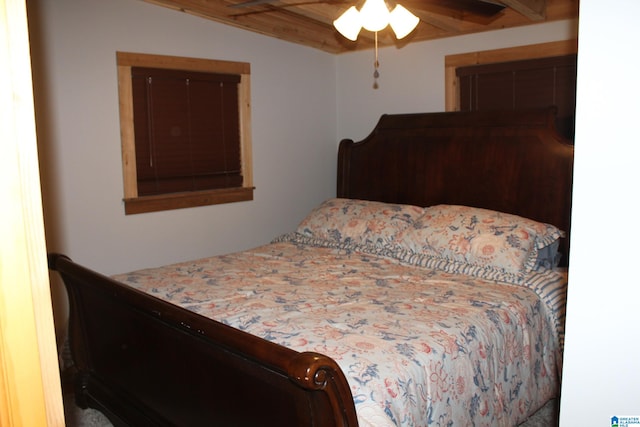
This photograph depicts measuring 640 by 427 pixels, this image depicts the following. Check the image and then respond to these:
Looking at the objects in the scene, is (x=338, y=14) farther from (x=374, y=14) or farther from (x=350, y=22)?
(x=374, y=14)

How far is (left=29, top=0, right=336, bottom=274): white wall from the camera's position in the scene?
339cm

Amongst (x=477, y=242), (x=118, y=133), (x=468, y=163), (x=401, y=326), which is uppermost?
(x=118, y=133)

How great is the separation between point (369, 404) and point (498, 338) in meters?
0.84

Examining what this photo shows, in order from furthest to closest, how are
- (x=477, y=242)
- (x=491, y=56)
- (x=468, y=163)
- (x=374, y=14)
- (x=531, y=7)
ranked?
(x=491, y=56) → (x=468, y=163) → (x=531, y=7) → (x=477, y=242) → (x=374, y=14)

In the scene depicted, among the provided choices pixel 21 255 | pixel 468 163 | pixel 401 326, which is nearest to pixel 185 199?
pixel 468 163

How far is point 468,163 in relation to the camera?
11.9 feet

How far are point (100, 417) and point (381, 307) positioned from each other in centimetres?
156

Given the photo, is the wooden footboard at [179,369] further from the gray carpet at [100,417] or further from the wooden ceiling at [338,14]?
the wooden ceiling at [338,14]

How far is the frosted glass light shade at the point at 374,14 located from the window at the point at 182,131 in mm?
1715

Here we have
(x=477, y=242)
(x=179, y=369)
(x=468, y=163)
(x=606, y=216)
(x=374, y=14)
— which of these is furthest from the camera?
(x=468, y=163)

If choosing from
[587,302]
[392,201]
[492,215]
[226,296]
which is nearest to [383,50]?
[392,201]

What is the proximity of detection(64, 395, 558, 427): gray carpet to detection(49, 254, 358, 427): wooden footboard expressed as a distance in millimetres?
110

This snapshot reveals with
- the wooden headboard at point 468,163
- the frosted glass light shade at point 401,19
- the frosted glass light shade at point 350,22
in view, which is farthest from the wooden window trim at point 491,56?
the frosted glass light shade at point 350,22

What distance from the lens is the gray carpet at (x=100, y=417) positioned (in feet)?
8.83
